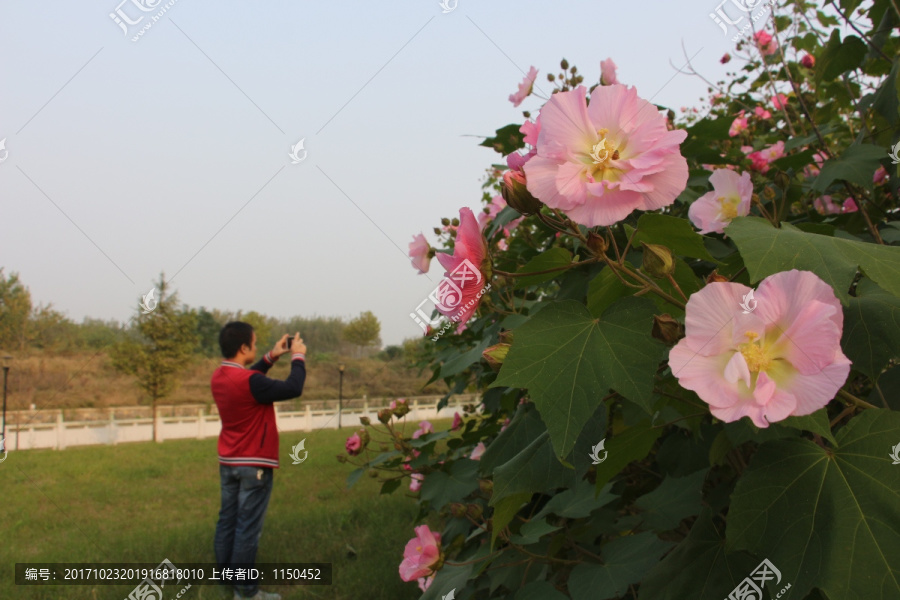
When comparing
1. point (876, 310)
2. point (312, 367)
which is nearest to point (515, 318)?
point (876, 310)

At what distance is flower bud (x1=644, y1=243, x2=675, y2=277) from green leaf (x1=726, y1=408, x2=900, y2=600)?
0.22 meters

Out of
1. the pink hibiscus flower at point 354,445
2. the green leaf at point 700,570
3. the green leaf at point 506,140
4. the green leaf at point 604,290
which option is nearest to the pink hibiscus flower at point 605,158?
the green leaf at point 604,290

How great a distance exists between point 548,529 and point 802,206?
120cm

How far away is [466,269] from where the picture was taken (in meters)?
0.74

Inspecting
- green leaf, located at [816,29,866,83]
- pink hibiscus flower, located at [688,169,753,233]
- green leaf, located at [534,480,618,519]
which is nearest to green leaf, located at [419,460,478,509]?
green leaf, located at [534,480,618,519]

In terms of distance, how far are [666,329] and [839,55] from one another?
132cm

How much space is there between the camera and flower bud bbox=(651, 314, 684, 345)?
0.60 metres

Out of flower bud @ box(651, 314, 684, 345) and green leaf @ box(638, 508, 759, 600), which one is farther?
green leaf @ box(638, 508, 759, 600)

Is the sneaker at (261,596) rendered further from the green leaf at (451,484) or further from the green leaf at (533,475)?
the green leaf at (533,475)

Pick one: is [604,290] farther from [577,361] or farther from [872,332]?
[872,332]

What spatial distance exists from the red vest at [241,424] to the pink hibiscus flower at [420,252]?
8.38ft

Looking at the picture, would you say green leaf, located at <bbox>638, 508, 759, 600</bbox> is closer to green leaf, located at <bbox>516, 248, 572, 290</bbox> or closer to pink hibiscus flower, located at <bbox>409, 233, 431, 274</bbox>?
green leaf, located at <bbox>516, 248, 572, 290</bbox>

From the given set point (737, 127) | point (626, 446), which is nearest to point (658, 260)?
point (626, 446)

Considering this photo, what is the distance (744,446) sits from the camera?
1157mm
